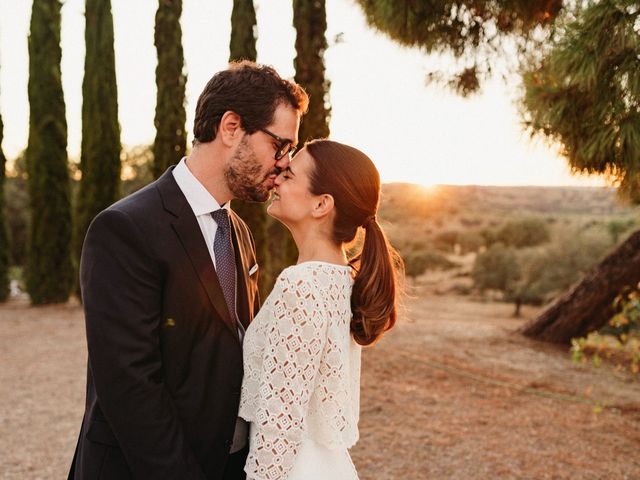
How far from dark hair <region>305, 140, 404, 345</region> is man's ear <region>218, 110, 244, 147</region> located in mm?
258

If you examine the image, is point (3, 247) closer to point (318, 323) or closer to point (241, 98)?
point (241, 98)

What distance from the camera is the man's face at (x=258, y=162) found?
6.92 ft

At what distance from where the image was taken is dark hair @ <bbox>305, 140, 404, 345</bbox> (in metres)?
1.99

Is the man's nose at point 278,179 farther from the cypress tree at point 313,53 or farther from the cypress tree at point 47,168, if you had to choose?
the cypress tree at point 47,168

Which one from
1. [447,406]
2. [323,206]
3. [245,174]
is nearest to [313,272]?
[323,206]

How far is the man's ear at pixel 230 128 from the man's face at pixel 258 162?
30mm

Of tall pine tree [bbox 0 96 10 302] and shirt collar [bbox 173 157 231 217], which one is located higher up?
shirt collar [bbox 173 157 231 217]

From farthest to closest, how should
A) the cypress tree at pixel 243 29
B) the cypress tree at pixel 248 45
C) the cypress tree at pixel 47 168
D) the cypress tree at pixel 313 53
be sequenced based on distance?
the cypress tree at pixel 47 168 < the cypress tree at pixel 243 29 < the cypress tree at pixel 248 45 < the cypress tree at pixel 313 53

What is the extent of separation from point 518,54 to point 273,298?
183 inches

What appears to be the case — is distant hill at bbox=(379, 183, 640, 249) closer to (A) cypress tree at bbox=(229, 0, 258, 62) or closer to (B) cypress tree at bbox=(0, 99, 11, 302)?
(B) cypress tree at bbox=(0, 99, 11, 302)

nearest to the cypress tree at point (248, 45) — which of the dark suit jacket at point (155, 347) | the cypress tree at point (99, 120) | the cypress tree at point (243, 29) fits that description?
the cypress tree at point (243, 29)

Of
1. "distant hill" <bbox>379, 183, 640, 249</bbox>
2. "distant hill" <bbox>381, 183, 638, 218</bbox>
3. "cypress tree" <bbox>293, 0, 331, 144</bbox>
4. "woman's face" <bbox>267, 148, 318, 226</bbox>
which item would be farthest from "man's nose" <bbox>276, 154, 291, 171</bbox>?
"distant hill" <bbox>381, 183, 638, 218</bbox>

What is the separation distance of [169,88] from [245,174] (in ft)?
31.9

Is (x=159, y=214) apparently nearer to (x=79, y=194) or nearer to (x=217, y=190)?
(x=217, y=190)
